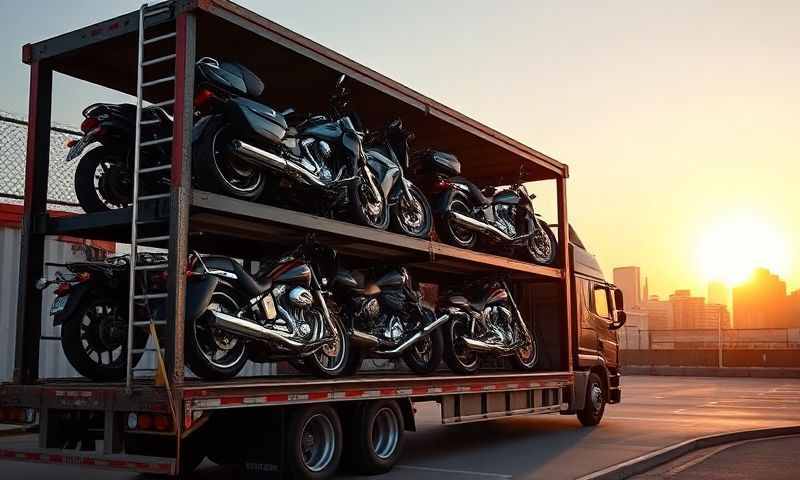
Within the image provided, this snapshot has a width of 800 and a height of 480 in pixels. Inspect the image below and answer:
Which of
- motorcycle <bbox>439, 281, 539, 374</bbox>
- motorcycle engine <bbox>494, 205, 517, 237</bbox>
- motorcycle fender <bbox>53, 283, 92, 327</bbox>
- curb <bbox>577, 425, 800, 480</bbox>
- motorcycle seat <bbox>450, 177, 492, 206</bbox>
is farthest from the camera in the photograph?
motorcycle engine <bbox>494, 205, 517, 237</bbox>

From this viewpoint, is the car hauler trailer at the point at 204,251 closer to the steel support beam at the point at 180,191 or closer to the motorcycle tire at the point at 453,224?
the steel support beam at the point at 180,191

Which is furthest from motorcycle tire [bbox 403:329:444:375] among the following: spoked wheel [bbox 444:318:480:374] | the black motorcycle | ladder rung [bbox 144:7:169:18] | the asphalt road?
ladder rung [bbox 144:7:169:18]

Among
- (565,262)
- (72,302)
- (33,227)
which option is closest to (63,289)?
(72,302)

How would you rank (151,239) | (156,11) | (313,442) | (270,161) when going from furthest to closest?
(313,442), (270,161), (156,11), (151,239)

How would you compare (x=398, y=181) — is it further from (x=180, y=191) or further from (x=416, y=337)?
(x=180, y=191)

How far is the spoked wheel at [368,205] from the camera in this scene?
30.0 ft

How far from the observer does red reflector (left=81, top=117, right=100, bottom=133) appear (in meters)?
7.66

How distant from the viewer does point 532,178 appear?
45.3 feet

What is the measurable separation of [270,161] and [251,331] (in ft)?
4.94

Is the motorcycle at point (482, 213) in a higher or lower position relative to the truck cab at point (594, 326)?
higher

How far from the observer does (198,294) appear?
23.3 feet

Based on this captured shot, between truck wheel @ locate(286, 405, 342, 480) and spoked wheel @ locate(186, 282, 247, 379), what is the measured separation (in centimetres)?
70

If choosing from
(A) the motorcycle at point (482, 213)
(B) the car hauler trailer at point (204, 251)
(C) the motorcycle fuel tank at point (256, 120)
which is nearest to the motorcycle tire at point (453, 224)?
(A) the motorcycle at point (482, 213)

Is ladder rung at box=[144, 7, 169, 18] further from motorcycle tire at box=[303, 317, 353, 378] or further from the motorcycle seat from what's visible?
the motorcycle seat
